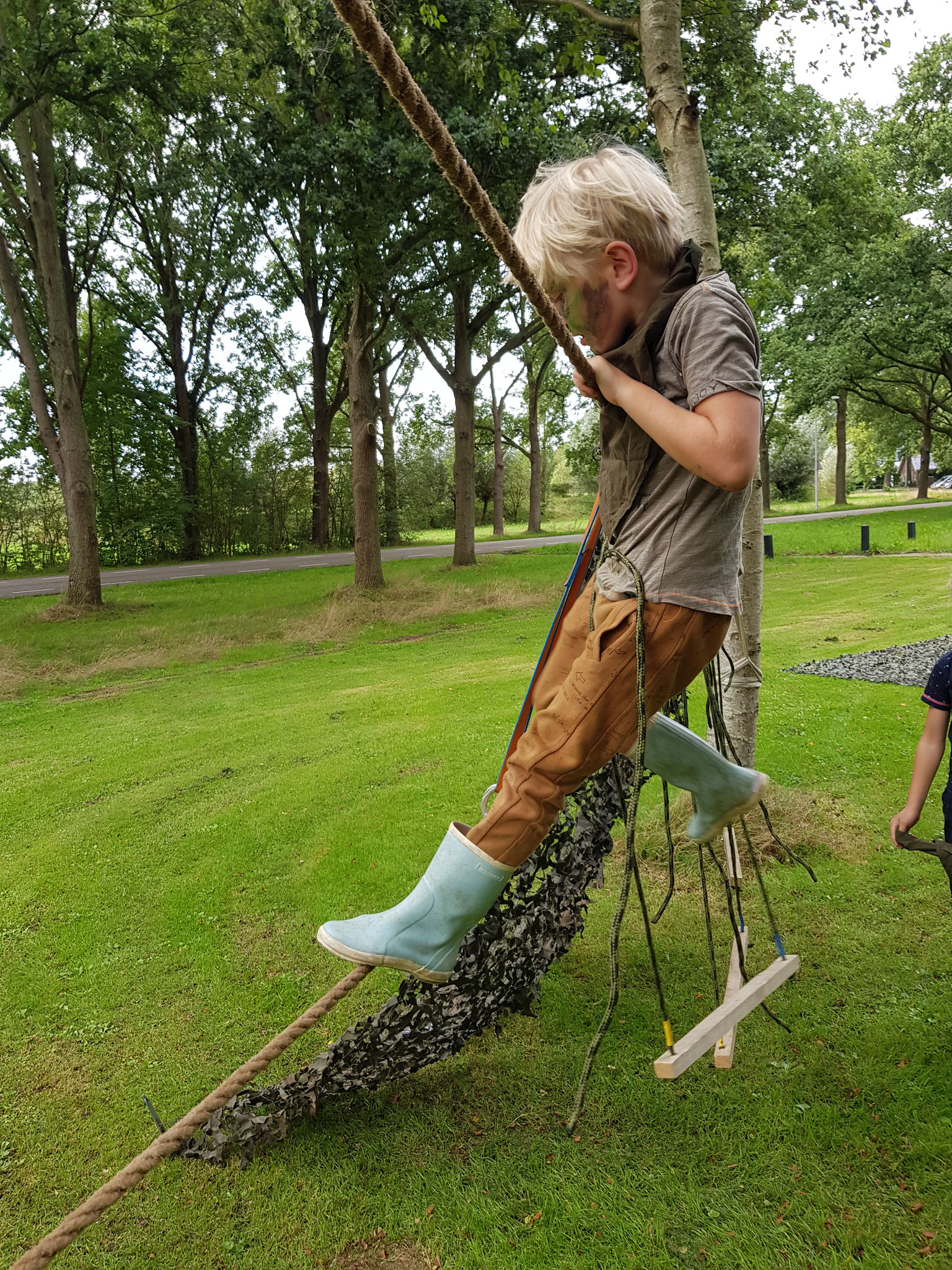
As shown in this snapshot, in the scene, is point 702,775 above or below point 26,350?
below

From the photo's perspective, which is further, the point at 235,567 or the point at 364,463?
the point at 235,567

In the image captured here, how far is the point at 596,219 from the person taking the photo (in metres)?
1.65

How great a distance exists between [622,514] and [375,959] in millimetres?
1104

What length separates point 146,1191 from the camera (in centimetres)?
222

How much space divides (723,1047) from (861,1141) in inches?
16.0

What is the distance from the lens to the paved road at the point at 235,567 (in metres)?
18.5

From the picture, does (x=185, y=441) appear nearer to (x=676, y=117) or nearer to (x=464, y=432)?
(x=464, y=432)

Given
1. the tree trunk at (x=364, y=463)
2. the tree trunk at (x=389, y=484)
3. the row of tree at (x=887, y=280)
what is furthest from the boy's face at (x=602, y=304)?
the tree trunk at (x=389, y=484)

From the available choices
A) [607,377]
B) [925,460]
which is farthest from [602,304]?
[925,460]

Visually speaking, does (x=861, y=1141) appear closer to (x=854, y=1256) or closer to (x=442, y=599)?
(x=854, y=1256)

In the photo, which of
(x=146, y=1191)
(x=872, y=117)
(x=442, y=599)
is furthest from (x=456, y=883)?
(x=872, y=117)

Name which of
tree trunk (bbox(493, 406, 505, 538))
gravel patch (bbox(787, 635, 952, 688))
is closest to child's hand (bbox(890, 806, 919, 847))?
gravel patch (bbox(787, 635, 952, 688))

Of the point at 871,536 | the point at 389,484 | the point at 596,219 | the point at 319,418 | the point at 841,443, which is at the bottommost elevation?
the point at 871,536

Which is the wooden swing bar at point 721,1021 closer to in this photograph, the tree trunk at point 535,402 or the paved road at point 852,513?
the tree trunk at point 535,402
